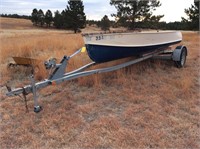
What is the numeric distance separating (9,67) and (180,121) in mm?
4169

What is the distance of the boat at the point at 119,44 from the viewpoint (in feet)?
13.5

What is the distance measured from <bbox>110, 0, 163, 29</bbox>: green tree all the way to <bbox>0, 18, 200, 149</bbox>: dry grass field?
14899 mm

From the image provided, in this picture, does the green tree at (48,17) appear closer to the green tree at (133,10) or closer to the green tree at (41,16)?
the green tree at (41,16)

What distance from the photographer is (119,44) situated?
4.52m

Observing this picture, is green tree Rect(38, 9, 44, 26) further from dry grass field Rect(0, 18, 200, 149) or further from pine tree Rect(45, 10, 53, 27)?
dry grass field Rect(0, 18, 200, 149)

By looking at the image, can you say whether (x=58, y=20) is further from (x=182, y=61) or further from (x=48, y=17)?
(x=182, y=61)

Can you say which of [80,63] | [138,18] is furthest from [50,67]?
[138,18]

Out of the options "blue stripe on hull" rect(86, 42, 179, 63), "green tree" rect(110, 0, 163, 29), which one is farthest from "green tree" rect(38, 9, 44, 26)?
"blue stripe on hull" rect(86, 42, 179, 63)

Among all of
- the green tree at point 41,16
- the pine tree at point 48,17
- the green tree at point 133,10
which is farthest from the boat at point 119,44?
the green tree at point 41,16

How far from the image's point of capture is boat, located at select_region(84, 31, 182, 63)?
4.12 m

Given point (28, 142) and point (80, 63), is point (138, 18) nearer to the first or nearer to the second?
point (80, 63)

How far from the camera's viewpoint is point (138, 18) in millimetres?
19922

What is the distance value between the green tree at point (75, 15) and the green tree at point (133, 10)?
15.1m

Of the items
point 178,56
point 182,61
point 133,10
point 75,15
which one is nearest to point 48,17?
point 75,15
